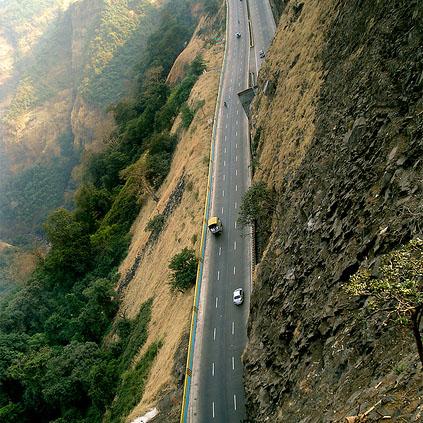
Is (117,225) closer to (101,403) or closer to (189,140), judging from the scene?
(189,140)

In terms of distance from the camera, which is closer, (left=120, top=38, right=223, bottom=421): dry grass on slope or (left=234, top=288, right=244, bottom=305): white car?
(left=234, top=288, right=244, bottom=305): white car

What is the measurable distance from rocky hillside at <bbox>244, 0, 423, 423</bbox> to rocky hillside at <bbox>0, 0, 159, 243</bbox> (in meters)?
96.5

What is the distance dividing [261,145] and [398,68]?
23.9m

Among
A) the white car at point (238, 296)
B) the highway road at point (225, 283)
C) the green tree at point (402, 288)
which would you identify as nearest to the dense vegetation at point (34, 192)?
the highway road at point (225, 283)

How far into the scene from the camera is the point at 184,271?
45.4m

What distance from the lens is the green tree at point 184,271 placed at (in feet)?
147

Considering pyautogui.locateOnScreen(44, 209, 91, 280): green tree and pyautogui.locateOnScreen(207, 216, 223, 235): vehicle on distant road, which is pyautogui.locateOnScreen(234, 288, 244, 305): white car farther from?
pyautogui.locateOnScreen(44, 209, 91, 280): green tree

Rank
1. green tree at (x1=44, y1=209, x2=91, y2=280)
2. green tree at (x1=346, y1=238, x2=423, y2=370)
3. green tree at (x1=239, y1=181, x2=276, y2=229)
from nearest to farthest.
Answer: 1. green tree at (x1=346, y1=238, x2=423, y2=370)
2. green tree at (x1=239, y1=181, x2=276, y2=229)
3. green tree at (x1=44, y1=209, x2=91, y2=280)

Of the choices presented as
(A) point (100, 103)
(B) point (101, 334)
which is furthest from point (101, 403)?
(A) point (100, 103)

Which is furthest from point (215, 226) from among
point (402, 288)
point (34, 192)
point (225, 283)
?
point (34, 192)

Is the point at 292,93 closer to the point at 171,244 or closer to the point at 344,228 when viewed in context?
the point at 171,244

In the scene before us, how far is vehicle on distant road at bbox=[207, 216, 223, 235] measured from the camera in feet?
155

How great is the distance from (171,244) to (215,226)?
10.2m

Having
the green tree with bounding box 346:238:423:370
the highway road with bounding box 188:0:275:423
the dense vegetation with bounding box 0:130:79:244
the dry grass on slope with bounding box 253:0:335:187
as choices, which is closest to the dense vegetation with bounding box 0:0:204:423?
the highway road with bounding box 188:0:275:423
